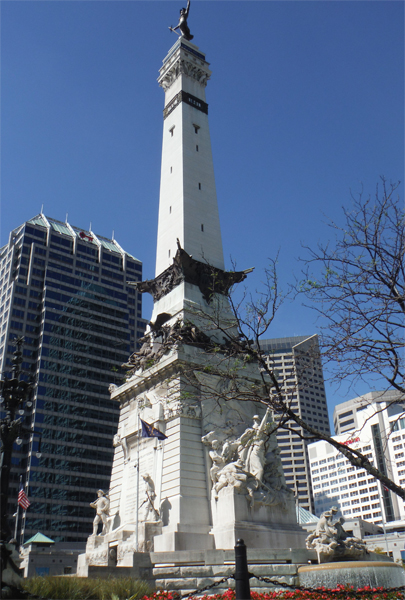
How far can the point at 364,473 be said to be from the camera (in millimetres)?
101688

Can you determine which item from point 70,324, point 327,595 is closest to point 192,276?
point 327,595

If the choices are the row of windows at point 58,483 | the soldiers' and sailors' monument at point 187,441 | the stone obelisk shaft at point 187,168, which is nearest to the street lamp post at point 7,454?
the soldiers' and sailors' monument at point 187,441

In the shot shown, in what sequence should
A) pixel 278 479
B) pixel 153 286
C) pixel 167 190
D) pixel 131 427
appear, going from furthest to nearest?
1. pixel 167 190
2. pixel 153 286
3. pixel 131 427
4. pixel 278 479

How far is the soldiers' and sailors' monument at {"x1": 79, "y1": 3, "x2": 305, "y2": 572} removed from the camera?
21.2 metres

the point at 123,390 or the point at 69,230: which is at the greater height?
the point at 69,230

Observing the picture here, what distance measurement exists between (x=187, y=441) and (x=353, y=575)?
10.6 m

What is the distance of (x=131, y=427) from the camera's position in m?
27.0

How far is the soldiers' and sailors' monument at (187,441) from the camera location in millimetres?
21234

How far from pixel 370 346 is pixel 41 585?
910cm

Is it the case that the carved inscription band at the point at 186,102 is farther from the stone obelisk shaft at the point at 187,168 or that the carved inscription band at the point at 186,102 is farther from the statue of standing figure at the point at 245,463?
the statue of standing figure at the point at 245,463

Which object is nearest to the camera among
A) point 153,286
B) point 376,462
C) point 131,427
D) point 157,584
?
point 157,584

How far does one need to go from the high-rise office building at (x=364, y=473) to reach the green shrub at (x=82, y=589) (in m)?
79.5

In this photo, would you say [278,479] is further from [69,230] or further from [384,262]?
[69,230]

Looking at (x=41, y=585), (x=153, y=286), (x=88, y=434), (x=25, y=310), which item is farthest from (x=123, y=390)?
(x=25, y=310)
